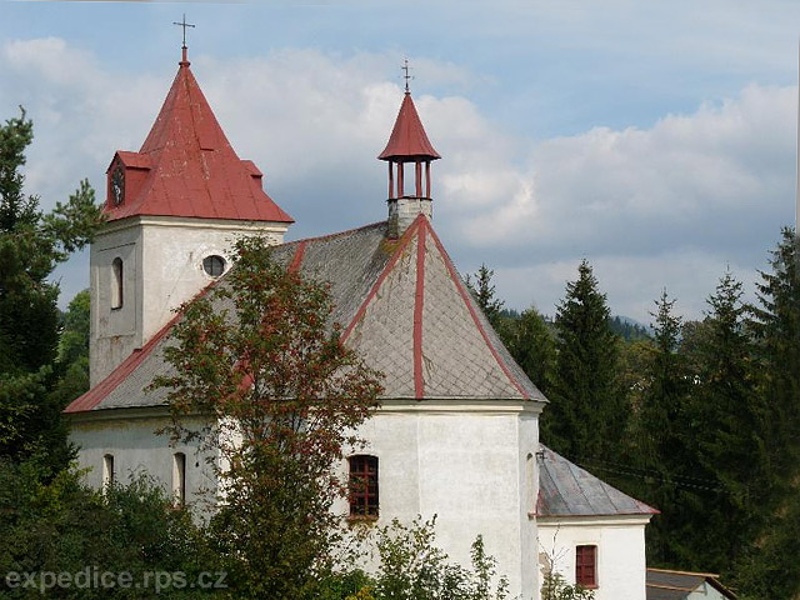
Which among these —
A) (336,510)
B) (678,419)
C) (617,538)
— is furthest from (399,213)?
(678,419)

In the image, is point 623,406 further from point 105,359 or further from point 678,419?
point 105,359

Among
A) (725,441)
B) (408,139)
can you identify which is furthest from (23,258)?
(725,441)

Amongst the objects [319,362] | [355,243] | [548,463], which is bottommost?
[548,463]

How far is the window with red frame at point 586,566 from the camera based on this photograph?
31656 mm

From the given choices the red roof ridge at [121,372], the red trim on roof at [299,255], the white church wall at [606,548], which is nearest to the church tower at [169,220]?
the red roof ridge at [121,372]

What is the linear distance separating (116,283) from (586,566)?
16.2 meters

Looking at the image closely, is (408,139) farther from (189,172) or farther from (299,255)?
(189,172)

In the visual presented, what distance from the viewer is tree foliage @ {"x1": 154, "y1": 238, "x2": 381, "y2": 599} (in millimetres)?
18906

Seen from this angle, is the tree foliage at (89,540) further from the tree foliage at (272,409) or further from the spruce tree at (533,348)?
the spruce tree at (533,348)

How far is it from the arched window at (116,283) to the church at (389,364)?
4 centimetres

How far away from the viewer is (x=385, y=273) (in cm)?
2927

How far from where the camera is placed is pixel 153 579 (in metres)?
22.1

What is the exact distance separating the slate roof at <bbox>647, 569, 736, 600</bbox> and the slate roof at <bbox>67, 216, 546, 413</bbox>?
37.6ft

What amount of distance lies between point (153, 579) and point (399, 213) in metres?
11.8
